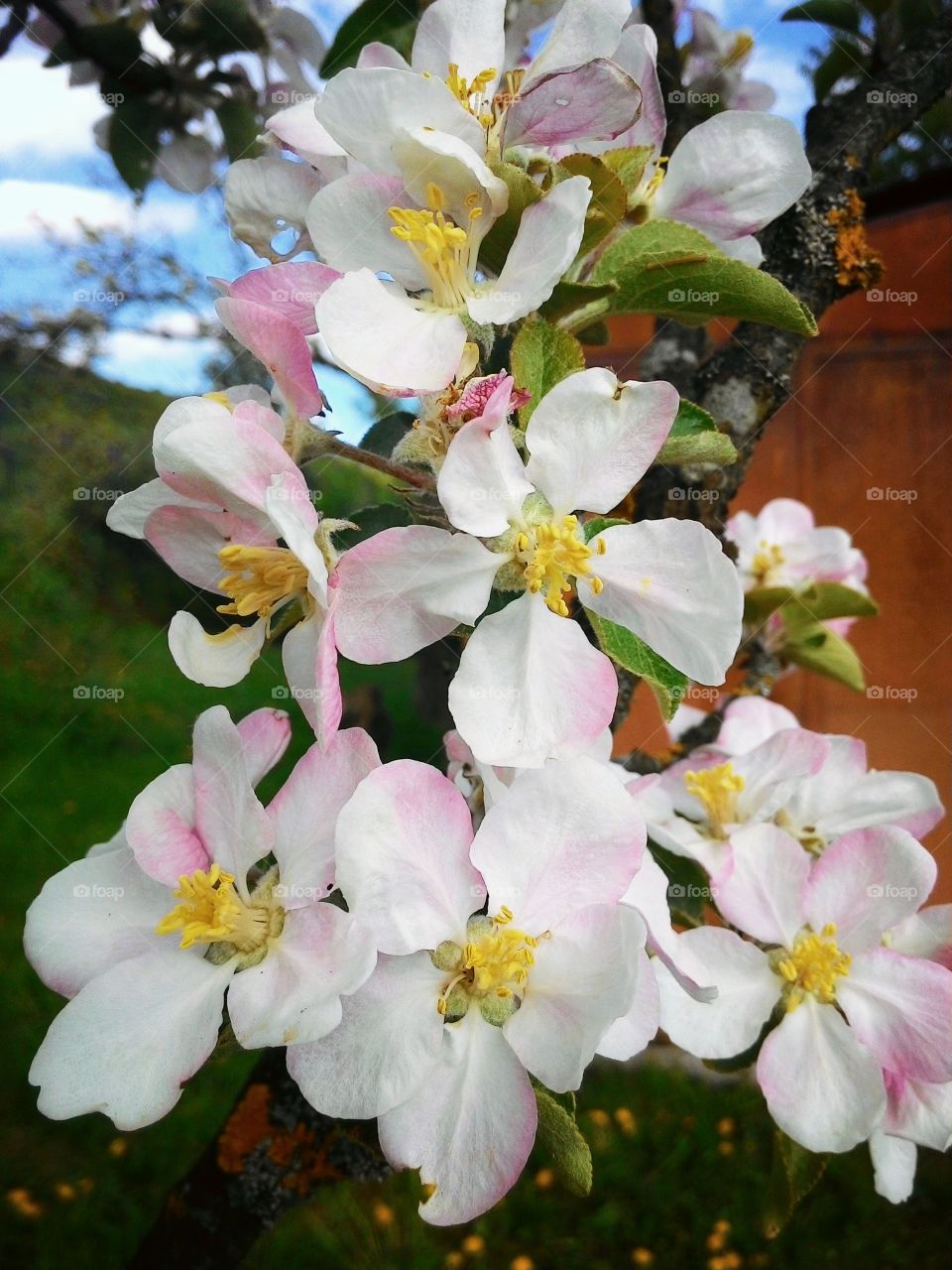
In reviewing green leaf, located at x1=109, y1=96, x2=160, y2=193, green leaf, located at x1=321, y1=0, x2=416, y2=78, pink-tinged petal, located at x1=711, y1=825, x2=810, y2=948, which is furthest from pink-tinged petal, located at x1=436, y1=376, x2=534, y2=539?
green leaf, located at x1=109, y1=96, x2=160, y2=193

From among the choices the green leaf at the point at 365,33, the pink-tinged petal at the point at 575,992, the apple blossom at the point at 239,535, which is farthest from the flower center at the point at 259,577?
the green leaf at the point at 365,33

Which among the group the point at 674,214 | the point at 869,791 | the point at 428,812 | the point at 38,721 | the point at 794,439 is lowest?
the point at 38,721

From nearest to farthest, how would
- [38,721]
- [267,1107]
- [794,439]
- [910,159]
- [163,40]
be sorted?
[267,1107] → [163,40] → [910,159] → [794,439] → [38,721]

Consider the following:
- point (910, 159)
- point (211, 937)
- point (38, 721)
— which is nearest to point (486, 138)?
point (211, 937)

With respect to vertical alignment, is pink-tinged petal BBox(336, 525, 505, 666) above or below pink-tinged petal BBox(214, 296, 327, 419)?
below

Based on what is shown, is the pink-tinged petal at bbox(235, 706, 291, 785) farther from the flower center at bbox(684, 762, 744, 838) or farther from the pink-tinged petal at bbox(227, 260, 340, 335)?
the flower center at bbox(684, 762, 744, 838)

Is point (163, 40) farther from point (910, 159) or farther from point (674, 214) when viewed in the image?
point (910, 159)

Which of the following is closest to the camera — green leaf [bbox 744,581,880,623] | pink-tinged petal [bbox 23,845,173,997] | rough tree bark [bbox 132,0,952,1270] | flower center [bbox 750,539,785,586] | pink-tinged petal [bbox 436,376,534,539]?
pink-tinged petal [bbox 436,376,534,539]

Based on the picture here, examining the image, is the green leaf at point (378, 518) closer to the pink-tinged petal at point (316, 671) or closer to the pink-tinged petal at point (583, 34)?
the pink-tinged petal at point (316, 671)
